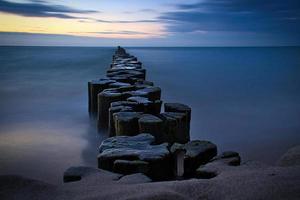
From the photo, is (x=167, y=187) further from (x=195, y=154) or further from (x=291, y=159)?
(x=291, y=159)

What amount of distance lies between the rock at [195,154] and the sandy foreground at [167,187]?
392mm

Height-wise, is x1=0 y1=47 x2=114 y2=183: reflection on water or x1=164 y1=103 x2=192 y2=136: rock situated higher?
x1=164 y1=103 x2=192 y2=136: rock

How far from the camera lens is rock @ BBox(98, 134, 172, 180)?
103 inches

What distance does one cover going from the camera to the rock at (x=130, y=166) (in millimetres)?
2549

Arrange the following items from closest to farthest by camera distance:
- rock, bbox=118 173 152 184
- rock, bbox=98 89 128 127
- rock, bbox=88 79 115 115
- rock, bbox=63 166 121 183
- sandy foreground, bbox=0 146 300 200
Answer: sandy foreground, bbox=0 146 300 200
rock, bbox=118 173 152 184
rock, bbox=63 166 121 183
rock, bbox=98 89 128 127
rock, bbox=88 79 115 115

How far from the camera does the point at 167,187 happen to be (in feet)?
7.04

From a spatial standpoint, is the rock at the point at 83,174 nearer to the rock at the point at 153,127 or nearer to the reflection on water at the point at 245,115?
the rock at the point at 153,127

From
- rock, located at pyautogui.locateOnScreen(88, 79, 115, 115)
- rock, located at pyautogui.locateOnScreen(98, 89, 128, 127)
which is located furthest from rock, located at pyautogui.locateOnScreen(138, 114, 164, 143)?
rock, located at pyautogui.locateOnScreen(88, 79, 115, 115)

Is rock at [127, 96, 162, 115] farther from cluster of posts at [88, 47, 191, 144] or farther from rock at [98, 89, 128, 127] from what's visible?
rock at [98, 89, 128, 127]

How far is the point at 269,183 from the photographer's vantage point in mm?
2135

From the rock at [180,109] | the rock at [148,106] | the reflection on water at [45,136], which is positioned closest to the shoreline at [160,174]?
the rock at [180,109]

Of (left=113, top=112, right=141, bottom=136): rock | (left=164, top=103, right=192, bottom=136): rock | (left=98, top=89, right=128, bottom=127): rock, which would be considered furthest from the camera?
(left=98, top=89, right=128, bottom=127): rock

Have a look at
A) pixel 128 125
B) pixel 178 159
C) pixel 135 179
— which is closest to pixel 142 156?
pixel 135 179

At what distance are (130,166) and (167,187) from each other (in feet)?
1.57
